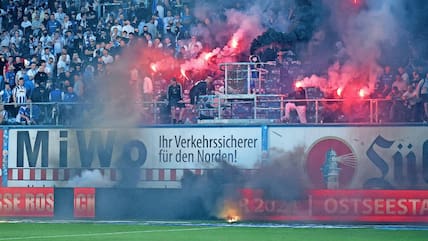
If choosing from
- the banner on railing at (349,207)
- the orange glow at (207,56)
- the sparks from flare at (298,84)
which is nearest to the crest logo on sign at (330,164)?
the sparks from flare at (298,84)

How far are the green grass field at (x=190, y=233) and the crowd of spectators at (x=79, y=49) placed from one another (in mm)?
4889

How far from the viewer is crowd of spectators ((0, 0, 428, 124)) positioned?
2352 centimetres

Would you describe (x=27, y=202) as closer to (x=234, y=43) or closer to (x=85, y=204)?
(x=85, y=204)

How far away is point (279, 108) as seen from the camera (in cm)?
2433

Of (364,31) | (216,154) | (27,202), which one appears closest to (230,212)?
(216,154)

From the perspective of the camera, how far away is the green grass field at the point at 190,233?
1766 cm

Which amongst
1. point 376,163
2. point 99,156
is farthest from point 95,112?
point 376,163

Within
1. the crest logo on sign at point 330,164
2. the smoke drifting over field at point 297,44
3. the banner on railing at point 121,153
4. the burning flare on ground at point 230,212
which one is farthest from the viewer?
the smoke drifting over field at point 297,44

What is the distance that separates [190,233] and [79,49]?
11446 millimetres

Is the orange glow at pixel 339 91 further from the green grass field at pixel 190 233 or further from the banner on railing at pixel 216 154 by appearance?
the green grass field at pixel 190 233

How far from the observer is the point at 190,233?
18.7 metres

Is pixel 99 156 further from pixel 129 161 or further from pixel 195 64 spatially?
pixel 195 64

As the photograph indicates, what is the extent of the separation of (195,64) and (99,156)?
11.4 ft

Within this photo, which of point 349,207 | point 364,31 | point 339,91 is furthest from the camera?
point 364,31
